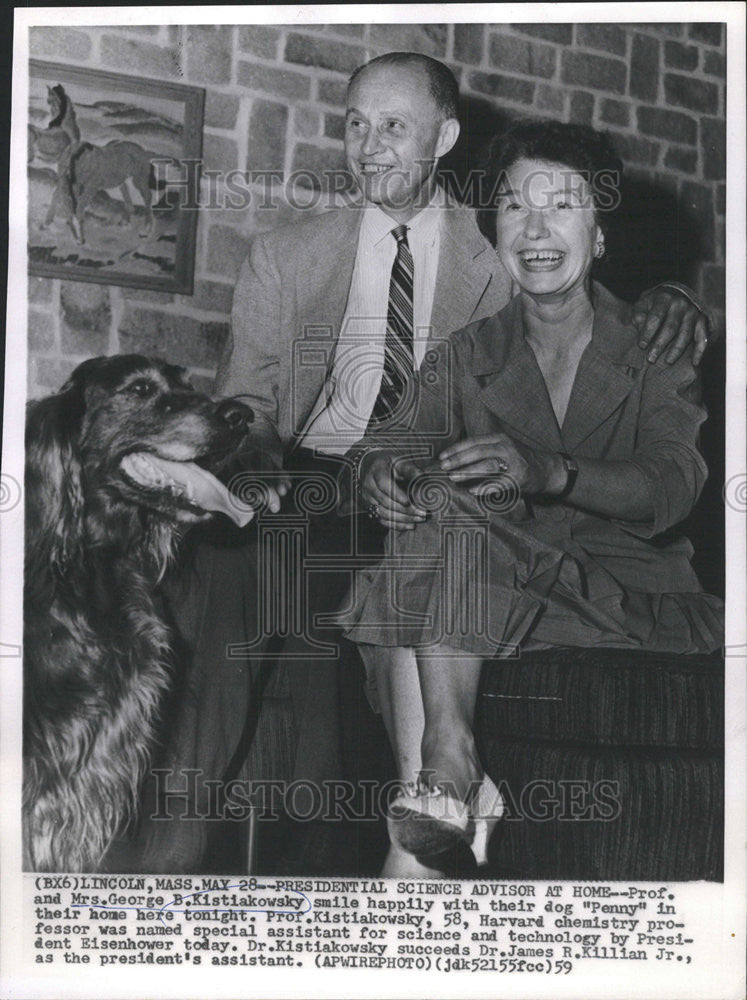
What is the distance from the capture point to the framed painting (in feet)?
11.9

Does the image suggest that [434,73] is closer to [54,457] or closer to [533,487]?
[533,487]

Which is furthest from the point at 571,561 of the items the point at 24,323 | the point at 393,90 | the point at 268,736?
the point at 24,323

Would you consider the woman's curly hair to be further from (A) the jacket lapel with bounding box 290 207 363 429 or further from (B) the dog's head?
(B) the dog's head

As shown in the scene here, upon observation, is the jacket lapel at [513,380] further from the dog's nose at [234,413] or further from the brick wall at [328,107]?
the dog's nose at [234,413]

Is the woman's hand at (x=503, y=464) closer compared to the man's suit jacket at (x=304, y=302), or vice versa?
the woman's hand at (x=503, y=464)

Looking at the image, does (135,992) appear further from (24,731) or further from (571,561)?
(571,561)

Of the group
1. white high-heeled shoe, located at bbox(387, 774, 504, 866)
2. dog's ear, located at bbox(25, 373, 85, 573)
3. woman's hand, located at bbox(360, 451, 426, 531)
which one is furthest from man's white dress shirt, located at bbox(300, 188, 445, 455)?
white high-heeled shoe, located at bbox(387, 774, 504, 866)

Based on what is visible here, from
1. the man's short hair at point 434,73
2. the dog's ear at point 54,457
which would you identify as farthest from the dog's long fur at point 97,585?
the man's short hair at point 434,73

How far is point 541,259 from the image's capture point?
3615mm

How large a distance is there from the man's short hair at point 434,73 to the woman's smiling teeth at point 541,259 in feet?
1.39

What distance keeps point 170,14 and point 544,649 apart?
195cm

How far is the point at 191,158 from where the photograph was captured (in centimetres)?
365

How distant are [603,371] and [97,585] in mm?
1436

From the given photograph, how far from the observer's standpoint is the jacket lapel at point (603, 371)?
141 inches
